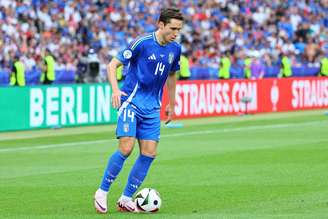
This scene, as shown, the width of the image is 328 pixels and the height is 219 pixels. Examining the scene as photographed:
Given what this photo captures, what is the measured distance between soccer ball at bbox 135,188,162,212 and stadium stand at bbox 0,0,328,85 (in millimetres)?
20763

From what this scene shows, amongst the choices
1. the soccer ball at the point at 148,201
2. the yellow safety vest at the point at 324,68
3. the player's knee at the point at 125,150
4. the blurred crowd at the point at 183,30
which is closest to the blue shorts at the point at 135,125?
the player's knee at the point at 125,150

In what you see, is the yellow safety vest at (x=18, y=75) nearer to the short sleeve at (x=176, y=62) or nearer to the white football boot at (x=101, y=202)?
the short sleeve at (x=176, y=62)

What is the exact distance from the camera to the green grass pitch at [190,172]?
452 inches

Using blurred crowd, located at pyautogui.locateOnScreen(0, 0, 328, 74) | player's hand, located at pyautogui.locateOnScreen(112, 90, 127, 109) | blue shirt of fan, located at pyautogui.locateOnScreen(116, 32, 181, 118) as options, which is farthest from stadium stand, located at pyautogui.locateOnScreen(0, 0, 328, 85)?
player's hand, located at pyautogui.locateOnScreen(112, 90, 127, 109)

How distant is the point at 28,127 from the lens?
26.2 metres

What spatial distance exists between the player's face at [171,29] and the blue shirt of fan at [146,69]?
0.21 meters

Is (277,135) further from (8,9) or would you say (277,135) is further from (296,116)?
(8,9)

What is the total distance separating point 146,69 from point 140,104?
38cm

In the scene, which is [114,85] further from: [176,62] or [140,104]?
[176,62]

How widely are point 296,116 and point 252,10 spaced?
14342 millimetres

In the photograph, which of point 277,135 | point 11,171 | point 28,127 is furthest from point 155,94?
point 28,127

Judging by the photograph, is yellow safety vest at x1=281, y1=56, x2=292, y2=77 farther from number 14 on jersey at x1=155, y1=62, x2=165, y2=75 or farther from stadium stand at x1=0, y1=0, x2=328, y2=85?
number 14 on jersey at x1=155, y1=62, x2=165, y2=75

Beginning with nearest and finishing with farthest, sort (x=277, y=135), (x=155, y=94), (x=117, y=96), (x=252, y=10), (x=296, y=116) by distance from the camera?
(x=117, y=96)
(x=155, y=94)
(x=277, y=135)
(x=296, y=116)
(x=252, y=10)

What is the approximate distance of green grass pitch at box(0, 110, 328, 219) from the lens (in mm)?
11477
